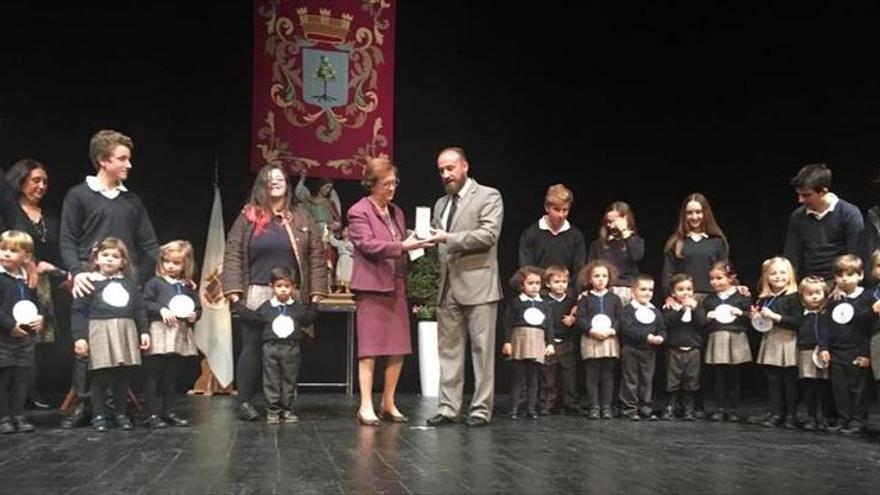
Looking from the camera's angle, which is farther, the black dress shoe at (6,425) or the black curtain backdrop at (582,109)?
the black curtain backdrop at (582,109)

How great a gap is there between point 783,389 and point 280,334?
2.62 meters

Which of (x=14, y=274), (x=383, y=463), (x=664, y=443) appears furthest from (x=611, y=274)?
(x=14, y=274)

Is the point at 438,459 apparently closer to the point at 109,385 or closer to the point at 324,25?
the point at 109,385

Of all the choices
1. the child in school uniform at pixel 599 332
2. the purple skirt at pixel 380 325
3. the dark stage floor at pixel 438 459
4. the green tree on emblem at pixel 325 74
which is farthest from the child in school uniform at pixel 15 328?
the green tree on emblem at pixel 325 74

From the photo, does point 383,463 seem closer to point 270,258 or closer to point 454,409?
point 454,409

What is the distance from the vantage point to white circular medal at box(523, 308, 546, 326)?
5500 mm

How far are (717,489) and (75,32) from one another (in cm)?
552

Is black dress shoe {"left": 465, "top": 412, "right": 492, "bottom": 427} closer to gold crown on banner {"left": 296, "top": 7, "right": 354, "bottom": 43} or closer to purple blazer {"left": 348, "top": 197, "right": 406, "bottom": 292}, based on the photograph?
purple blazer {"left": 348, "top": 197, "right": 406, "bottom": 292}

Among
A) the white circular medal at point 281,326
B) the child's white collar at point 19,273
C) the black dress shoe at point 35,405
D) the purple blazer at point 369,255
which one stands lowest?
the black dress shoe at point 35,405

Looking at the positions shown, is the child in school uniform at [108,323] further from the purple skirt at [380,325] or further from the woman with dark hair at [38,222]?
the purple skirt at [380,325]

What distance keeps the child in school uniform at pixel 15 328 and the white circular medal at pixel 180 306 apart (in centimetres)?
62

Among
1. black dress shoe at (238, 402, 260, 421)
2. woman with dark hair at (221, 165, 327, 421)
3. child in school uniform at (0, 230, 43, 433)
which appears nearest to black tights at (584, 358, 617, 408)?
woman with dark hair at (221, 165, 327, 421)

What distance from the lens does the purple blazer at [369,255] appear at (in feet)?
16.1

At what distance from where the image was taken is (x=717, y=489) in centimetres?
328
